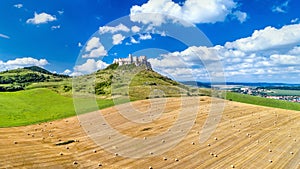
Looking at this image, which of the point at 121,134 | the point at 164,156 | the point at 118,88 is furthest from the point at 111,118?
the point at 118,88

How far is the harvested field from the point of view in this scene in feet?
100.0

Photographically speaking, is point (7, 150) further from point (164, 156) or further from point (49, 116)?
point (49, 116)

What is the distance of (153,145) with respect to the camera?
37.6 meters

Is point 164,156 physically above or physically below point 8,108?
below

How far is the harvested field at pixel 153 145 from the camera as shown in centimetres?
3047

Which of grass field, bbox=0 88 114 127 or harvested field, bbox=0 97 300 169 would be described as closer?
harvested field, bbox=0 97 300 169

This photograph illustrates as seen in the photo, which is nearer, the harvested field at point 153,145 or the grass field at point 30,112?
the harvested field at point 153,145

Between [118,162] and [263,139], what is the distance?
84.2 ft

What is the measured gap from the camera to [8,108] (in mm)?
67750

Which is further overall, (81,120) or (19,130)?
(81,120)

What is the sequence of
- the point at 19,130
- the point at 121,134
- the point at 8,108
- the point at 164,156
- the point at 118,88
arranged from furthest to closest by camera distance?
the point at 118,88
the point at 8,108
the point at 19,130
the point at 121,134
the point at 164,156

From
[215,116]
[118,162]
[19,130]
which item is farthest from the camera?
[215,116]

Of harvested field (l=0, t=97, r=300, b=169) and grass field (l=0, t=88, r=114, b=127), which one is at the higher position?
grass field (l=0, t=88, r=114, b=127)

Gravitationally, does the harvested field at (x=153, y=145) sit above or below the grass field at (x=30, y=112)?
below
